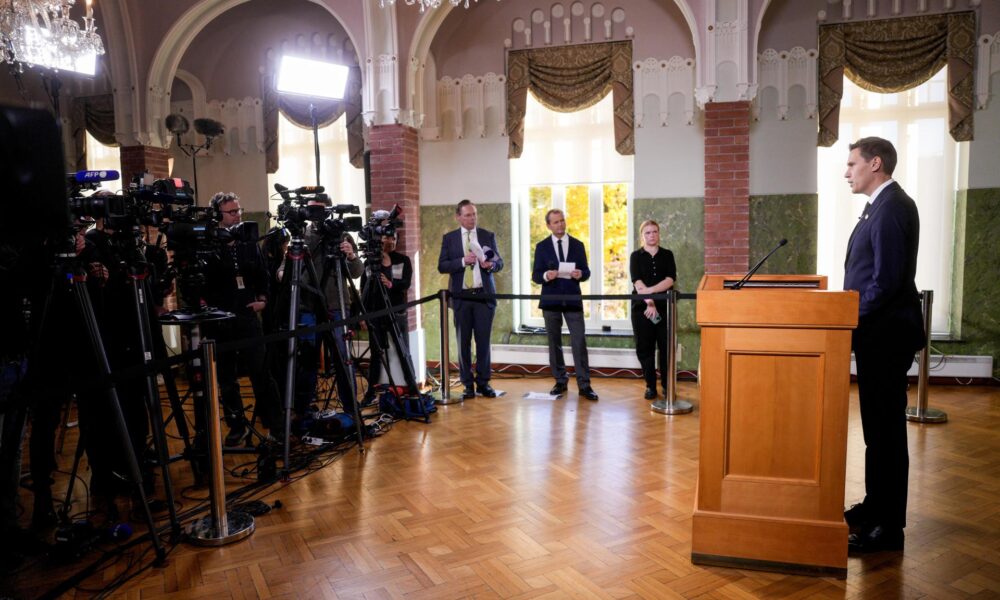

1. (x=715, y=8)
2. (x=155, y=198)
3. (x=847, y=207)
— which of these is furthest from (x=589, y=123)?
(x=155, y=198)

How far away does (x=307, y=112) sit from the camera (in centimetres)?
730

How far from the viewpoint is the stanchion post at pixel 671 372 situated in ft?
16.8

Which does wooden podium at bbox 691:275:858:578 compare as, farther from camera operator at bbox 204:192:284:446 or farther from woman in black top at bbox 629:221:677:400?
woman in black top at bbox 629:221:677:400

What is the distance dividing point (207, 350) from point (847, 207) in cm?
546

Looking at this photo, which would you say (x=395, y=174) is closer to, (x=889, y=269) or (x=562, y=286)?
(x=562, y=286)

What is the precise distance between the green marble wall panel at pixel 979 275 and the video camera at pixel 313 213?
16.5 ft

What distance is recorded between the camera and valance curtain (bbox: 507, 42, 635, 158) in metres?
6.40

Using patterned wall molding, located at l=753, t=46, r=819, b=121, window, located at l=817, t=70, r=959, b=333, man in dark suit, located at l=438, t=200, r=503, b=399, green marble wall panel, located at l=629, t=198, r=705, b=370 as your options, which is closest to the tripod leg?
man in dark suit, located at l=438, t=200, r=503, b=399

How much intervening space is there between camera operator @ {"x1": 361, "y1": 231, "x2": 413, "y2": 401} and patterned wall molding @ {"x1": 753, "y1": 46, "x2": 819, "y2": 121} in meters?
3.33

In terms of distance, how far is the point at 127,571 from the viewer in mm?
2773

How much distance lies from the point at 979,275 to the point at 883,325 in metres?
4.02

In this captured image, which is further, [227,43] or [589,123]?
[227,43]

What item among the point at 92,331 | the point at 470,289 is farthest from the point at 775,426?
the point at 470,289

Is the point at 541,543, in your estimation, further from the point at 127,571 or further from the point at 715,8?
the point at 715,8
